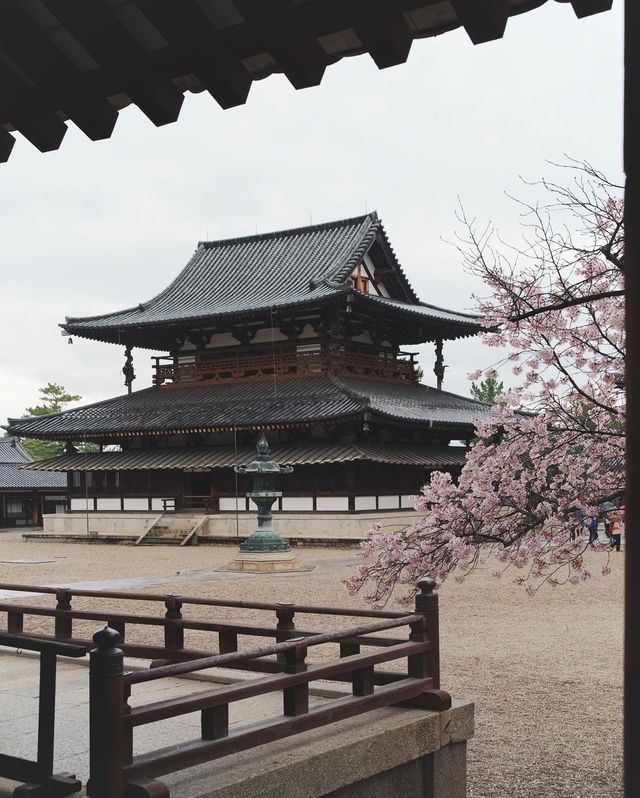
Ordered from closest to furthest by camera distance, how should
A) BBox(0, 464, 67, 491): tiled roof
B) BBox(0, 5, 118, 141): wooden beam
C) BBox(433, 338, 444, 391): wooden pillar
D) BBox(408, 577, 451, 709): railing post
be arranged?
1. BBox(0, 5, 118, 141): wooden beam
2. BBox(408, 577, 451, 709): railing post
3. BBox(433, 338, 444, 391): wooden pillar
4. BBox(0, 464, 67, 491): tiled roof

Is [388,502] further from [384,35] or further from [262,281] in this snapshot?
[384,35]

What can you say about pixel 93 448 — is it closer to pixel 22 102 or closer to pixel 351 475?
pixel 351 475

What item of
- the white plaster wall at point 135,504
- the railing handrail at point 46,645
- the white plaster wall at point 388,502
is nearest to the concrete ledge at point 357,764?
the railing handrail at point 46,645

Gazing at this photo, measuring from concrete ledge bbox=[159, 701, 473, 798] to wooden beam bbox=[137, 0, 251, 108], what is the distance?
333 cm

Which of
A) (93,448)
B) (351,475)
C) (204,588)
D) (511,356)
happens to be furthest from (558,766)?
(93,448)

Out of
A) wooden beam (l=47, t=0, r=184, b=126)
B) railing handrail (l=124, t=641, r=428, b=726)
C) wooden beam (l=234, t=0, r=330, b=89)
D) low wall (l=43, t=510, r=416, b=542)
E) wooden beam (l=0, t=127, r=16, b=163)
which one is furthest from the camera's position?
low wall (l=43, t=510, r=416, b=542)

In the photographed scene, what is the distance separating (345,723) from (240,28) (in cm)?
418

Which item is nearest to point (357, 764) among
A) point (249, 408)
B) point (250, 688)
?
point (250, 688)

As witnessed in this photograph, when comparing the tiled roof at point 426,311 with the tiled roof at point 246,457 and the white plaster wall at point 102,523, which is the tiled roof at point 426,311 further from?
the white plaster wall at point 102,523

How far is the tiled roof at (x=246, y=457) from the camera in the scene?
27.9 metres

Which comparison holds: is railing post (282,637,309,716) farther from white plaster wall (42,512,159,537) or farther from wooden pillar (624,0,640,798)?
white plaster wall (42,512,159,537)

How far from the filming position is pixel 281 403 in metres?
29.6

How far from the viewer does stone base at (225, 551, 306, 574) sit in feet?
66.5

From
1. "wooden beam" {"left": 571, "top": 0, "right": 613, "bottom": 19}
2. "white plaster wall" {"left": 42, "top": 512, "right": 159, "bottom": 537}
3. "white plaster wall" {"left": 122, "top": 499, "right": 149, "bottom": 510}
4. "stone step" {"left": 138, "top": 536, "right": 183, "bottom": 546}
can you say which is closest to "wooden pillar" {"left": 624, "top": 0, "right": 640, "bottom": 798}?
"wooden beam" {"left": 571, "top": 0, "right": 613, "bottom": 19}
